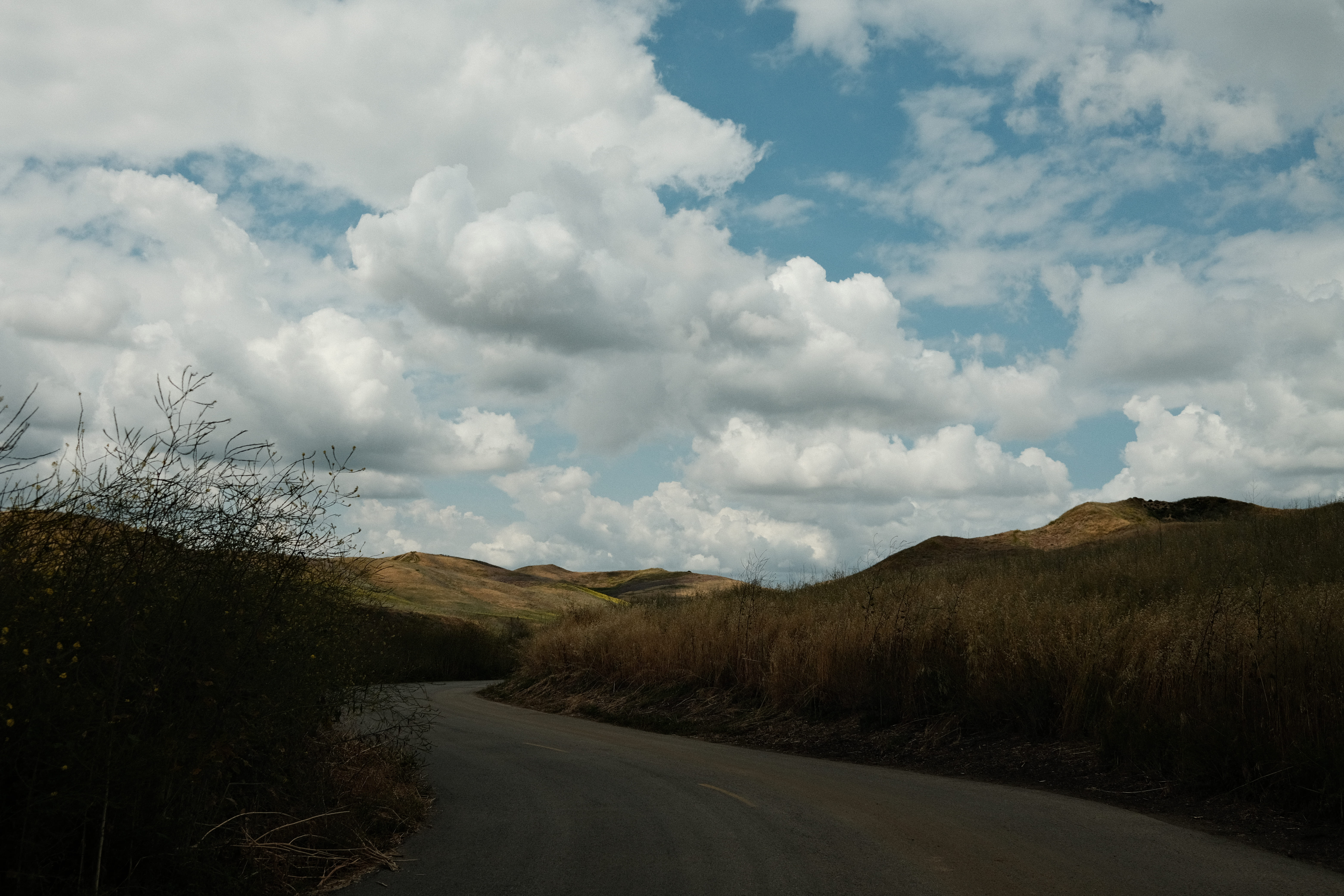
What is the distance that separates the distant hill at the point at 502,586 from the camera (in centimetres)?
6028

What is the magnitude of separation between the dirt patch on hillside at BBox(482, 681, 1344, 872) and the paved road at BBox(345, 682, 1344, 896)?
540 millimetres

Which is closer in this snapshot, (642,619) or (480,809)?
(480,809)

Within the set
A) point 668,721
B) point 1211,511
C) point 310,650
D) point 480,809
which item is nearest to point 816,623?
point 668,721

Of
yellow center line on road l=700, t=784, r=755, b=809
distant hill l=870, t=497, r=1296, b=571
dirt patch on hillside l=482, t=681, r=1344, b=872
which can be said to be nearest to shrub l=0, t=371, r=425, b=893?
yellow center line on road l=700, t=784, r=755, b=809

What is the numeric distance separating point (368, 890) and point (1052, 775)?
8.37 metres

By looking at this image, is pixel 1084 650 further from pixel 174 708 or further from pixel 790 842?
pixel 174 708

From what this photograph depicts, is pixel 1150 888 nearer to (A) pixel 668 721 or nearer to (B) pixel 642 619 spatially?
(A) pixel 668 721

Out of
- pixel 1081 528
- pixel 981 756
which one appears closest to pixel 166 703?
pixel 981 756

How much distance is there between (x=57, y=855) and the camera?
5.43 m

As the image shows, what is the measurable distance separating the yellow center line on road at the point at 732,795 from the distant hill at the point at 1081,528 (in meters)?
22.9

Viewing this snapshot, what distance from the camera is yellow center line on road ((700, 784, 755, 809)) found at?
31.5ft

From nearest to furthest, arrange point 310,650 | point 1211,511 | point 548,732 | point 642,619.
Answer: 1. point 310,650
2. point 548,732
3. point 642,619
4. point 1211,511

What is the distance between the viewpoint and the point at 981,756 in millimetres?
12875

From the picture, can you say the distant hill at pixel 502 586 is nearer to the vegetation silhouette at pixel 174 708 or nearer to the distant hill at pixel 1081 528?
the distant hill at pixel 1081 528
